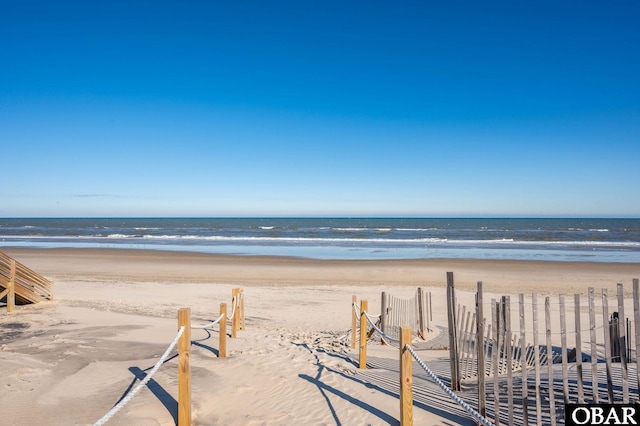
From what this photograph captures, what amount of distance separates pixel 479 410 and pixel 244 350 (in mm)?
4935

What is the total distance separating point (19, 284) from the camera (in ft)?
41.3

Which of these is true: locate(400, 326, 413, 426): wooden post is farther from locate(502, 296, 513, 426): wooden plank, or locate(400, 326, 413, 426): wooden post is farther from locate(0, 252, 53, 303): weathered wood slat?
locate(0, 252, 53, 303): weathered wood slat

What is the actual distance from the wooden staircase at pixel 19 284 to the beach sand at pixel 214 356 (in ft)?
1.36

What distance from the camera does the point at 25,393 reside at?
5.88 meters

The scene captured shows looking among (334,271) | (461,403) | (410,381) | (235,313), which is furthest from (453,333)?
(334,271)

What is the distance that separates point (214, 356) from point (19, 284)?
8238 mm

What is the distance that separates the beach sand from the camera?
552cm

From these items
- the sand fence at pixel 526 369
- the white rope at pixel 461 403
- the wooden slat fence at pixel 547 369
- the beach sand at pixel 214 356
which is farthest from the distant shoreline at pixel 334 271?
the white rope at pixel 461 403

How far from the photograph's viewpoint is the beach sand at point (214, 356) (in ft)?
18.1

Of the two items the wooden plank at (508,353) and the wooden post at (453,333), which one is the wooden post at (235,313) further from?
the wooden plank at (508,353)

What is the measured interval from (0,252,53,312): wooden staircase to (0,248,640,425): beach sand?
41 centimetres

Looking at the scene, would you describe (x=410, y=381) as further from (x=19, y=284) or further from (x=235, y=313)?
(x=19, y=284)

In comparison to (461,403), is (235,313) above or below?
below

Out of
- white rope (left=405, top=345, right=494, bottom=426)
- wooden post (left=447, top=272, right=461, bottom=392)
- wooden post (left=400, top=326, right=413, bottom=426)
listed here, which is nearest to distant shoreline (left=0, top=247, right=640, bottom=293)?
wooden post (left=447, top=272, right=461, bottom=392)
